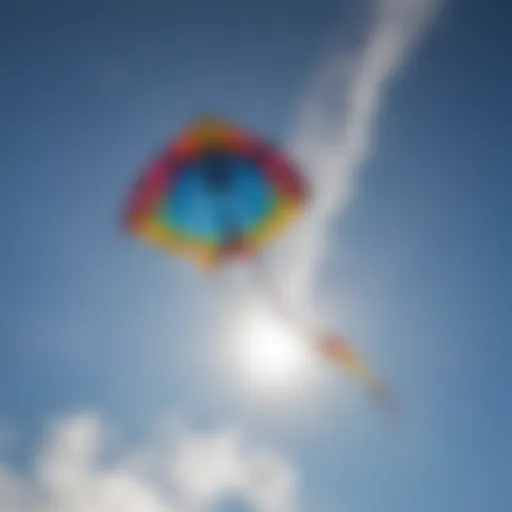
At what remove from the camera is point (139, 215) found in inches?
719

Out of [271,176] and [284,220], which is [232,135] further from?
[284,220]

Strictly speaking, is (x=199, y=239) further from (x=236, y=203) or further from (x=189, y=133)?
(x=189, y=133)

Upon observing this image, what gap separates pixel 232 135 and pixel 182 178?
2.24 m

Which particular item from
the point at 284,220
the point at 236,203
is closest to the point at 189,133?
the point at 236,203

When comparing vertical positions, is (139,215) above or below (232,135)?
below

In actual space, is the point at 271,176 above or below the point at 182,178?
above

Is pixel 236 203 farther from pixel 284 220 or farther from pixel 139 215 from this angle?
pixel 139 215

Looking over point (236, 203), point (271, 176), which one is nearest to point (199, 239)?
point (236, 203)

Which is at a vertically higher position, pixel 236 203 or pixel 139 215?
pixel 236 203

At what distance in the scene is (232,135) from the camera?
18.1 m

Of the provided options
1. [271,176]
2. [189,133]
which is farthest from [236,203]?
[189,133]

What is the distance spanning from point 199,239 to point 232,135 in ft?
11.5

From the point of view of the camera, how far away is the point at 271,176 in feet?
60.7

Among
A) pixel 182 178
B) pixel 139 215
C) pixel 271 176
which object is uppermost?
pixel 271 176
